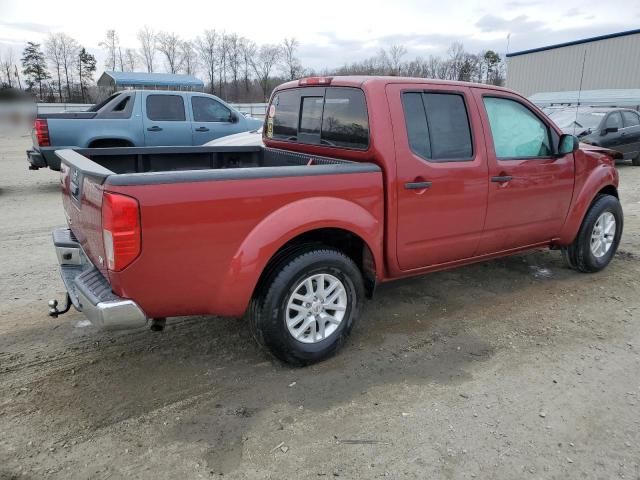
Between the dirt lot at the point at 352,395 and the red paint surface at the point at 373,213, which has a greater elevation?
the red paint surface at the point at 373,213

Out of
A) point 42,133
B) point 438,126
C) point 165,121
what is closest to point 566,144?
point 438,126

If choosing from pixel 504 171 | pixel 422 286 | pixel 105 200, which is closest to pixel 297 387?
pixel 105 200

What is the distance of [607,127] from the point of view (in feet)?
41.1

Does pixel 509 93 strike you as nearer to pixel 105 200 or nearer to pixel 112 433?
pixel 105 200

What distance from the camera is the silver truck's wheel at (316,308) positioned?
10.5 ft

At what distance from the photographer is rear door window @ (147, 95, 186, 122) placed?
9.59 metres

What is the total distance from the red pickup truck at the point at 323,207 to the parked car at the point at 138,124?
209 inches

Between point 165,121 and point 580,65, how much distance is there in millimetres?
27106

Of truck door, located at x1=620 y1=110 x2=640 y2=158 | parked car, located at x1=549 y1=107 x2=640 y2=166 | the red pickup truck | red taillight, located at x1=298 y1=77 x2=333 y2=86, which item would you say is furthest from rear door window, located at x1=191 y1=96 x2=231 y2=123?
truck door, located at x1=620 y1=110 x2=640 y2=158

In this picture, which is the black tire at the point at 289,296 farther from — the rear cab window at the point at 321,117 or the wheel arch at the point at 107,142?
the wheel arch at the point at 107,142

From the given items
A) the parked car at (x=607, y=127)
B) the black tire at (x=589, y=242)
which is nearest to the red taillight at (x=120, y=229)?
the black tire at (x=589, y=242)

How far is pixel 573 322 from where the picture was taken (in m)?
4.05

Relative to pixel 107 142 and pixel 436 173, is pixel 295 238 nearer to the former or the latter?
pixel 436 173

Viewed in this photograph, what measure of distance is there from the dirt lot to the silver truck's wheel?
24cm
